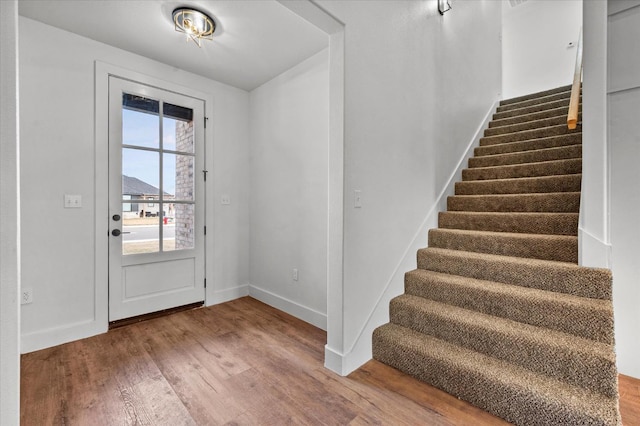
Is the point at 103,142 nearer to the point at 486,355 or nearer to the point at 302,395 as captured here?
the point at 302,395

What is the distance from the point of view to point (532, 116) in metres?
3.61

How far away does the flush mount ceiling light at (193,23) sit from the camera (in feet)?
6.87

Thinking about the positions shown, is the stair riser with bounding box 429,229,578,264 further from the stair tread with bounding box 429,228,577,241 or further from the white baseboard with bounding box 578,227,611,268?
the white baseboard with bounding box 578,227,611,268

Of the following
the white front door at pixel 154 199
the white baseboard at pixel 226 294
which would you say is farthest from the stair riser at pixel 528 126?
the white baseboard at pixel 226 294

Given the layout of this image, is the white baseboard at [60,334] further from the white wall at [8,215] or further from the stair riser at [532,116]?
the stair riser at [532,116]

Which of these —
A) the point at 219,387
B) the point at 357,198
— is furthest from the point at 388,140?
the point at 219,387

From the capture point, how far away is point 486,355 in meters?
1.71

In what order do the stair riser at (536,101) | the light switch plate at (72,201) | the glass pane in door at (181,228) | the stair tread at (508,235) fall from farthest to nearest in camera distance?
the stair riser at (536,101) < the glass pane in door at (181,228) < the light switch plate at (72,201) < the stair tread at (508,235)

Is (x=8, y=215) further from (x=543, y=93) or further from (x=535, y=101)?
(x=543, y=93)

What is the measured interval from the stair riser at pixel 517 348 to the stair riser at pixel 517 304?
0.15 meters

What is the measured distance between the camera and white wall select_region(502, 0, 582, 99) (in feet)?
15.4

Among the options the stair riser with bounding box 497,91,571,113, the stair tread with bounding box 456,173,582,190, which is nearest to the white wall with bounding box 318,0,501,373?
the stair tread with bounding box 456,173,582,190

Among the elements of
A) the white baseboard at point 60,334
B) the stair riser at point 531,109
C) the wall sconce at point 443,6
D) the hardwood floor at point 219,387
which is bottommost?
the hardwood floor at point 219,387

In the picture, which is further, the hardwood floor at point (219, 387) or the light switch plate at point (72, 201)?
the light switch plate at point (72, 201)
